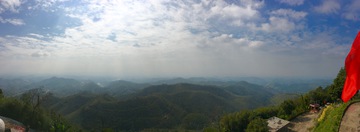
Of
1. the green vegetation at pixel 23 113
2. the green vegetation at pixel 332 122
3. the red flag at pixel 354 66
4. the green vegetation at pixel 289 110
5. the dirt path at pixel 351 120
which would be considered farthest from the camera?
the green vegetation at pixel 23 113

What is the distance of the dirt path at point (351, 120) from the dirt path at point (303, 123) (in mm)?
4741

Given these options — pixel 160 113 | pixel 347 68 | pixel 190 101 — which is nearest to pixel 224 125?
pixel 347 68

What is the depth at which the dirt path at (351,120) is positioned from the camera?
63.5 feet

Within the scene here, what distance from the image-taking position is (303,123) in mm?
28859

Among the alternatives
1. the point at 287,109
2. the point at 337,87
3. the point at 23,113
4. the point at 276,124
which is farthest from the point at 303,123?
the point at 23,113

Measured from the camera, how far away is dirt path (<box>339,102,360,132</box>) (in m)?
19.4

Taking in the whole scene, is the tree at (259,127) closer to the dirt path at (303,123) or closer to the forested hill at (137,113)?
the dirt path at (303,123)

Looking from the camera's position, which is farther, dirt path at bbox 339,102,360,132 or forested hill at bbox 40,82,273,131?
forested hill at bbox 40,82,273,131

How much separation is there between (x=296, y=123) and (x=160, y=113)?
119 metres

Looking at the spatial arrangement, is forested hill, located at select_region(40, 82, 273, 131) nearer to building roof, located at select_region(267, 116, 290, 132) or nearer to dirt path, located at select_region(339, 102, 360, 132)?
building roof, located at select_region(267, 116, 290, 132)

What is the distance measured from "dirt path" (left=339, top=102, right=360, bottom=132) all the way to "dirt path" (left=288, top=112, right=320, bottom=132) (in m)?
4.74

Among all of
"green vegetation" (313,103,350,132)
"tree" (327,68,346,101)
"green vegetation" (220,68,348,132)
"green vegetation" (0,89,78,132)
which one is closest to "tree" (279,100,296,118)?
"green vegetation" (220,68,348,132)

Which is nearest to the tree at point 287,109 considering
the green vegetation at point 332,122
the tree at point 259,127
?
the tree at point 259,127

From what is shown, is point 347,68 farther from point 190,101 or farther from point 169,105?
point 190,101
